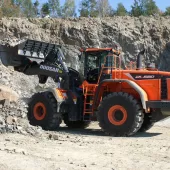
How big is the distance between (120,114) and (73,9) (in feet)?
144

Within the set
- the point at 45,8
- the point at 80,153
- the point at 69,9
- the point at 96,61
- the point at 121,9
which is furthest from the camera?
the point at 69,9

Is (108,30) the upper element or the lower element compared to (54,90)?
upper

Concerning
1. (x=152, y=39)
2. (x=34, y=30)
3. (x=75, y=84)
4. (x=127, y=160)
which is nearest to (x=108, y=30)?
(x=152, y=39)

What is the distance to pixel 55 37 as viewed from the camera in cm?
2719

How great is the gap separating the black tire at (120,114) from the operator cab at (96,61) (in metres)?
0.99

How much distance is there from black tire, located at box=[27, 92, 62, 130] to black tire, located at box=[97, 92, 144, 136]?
148 cm

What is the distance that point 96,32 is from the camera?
28281 millimetres

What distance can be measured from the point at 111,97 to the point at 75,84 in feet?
6.06

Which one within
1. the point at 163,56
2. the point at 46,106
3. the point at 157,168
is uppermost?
the point at 163,56

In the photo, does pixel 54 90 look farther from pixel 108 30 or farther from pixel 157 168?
pixel 108 30

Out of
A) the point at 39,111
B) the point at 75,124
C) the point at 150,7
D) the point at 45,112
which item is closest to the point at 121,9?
the point at 150,7

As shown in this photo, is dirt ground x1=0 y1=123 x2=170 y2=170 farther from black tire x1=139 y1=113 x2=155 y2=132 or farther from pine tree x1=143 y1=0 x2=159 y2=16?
pine tree x1=143 y1=0 x2=159 y2=16

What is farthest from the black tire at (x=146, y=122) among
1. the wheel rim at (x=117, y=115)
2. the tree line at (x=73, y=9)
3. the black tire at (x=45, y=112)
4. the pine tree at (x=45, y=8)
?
the pine tree at (x=45, y=8)

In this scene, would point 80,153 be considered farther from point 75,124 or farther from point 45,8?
point 45,8
